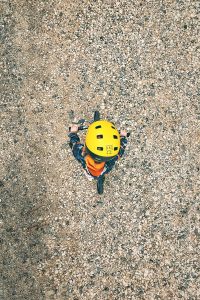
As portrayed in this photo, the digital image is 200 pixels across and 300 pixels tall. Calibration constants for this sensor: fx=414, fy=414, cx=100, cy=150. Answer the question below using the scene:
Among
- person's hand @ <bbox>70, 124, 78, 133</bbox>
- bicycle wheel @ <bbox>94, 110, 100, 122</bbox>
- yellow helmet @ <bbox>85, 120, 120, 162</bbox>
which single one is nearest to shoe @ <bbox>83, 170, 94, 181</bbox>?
yellow helmet @ <bbox>85, 120, 120, 162</bbox>

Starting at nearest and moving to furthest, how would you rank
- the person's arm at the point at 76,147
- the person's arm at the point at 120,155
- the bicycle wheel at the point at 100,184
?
the person's arm at the point at 76,147, the person's arm at the point at 120,155, the bicycle wheel at the point at 100,184

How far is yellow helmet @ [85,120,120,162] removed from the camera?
9078mm

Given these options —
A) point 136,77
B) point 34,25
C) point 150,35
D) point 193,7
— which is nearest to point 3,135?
point 34,25

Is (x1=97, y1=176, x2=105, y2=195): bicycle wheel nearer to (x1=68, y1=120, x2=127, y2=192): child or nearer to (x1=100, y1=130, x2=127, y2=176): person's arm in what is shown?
(x1=68, y1=120, x2=127, y2=192): child

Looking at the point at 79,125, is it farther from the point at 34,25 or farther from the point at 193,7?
the point at 193,7

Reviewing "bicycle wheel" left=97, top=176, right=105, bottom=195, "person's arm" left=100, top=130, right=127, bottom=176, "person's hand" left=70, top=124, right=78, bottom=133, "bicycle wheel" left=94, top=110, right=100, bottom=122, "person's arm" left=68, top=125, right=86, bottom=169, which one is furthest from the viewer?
"bicycle wheel" left=94, top=110, right=100, bottom=122

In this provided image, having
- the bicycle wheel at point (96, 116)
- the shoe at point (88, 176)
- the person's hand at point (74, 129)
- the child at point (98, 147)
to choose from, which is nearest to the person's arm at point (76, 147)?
the child at point (98, 147)

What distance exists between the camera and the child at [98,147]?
9109 mm

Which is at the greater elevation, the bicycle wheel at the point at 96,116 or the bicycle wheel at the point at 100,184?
the bicycle wheel at the point at 96,116

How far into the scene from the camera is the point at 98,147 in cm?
911

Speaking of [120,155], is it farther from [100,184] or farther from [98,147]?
[98,147]

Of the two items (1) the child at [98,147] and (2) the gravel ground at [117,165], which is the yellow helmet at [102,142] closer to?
(1) the child at [98,147]

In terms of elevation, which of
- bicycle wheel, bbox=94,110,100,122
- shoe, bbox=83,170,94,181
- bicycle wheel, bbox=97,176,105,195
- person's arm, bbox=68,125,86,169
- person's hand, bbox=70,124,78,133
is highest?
bicycle wheel, bbox=94,110,100,122

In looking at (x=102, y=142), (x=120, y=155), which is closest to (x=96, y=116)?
(x=120, y=155)
